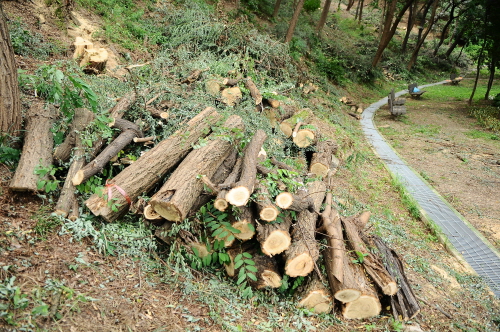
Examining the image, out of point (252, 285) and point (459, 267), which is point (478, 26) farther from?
point (252, 285)

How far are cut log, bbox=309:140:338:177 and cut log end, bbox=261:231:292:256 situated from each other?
9.88 feet

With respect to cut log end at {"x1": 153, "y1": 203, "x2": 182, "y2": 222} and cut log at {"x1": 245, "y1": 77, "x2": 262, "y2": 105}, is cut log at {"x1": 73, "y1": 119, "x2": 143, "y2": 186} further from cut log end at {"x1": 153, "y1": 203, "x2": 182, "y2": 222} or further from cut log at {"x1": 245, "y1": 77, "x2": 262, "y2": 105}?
cut log at {"x1": 245, "y1": 77, "x2": 262, "y2": 105}

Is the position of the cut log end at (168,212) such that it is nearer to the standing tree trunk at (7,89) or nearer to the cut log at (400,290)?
the standing tree trunk at (7,89)

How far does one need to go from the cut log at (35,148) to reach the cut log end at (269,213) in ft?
8.49

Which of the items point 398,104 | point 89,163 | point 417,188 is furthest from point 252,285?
point 398,104

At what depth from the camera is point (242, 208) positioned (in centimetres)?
379

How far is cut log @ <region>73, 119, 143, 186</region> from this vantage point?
3850mm

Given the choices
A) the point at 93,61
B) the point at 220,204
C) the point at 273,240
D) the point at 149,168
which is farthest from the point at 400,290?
the point at 93,61

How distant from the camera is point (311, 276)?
380 centimetres

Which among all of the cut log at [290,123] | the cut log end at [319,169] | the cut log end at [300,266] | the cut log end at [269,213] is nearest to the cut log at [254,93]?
Result: the cut log at [290,123]

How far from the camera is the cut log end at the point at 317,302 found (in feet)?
11.8

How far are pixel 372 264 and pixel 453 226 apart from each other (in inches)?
137

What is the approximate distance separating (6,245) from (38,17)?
7475mm

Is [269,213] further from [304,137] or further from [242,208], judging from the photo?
[304,137]
